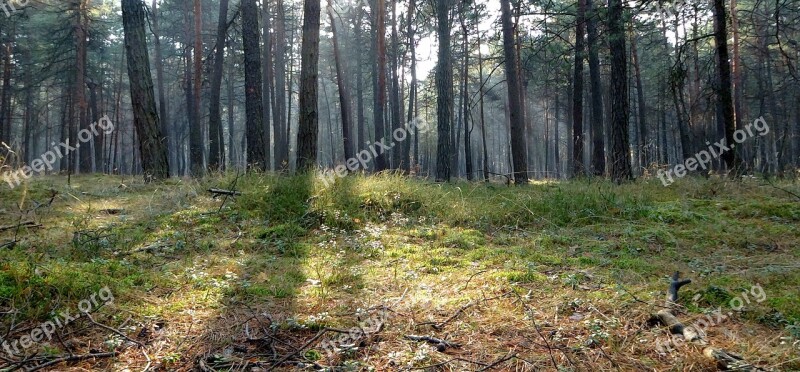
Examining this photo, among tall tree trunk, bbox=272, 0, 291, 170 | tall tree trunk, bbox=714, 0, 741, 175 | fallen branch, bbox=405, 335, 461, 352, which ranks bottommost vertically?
fallen branch, bbox=405, 335, 461, 352

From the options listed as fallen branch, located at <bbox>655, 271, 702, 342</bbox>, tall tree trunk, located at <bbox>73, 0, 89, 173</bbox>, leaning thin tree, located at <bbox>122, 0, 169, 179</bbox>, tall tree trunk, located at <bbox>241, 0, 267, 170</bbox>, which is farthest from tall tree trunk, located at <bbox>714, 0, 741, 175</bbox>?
tall tree trunk, located at <bbox>73, 0, 89, 173</bbox>

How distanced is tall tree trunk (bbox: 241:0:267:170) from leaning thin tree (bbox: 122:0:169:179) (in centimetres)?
194

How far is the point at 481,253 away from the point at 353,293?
5.50 ft

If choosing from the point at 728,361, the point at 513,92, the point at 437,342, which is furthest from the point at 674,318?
the point at 513,92

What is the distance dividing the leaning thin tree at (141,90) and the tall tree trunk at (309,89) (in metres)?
3.36

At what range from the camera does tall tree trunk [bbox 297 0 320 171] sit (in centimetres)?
813

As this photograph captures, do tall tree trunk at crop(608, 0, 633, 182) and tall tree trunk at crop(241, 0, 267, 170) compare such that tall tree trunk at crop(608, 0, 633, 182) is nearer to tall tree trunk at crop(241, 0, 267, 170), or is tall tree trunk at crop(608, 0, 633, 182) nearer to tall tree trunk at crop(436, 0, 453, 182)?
tall tree trunk at crop(436, 0, 453, 182)

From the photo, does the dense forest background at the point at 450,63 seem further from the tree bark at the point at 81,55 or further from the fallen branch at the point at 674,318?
the fallen branch at the point at 674,318

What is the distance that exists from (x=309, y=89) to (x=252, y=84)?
178 centimetres

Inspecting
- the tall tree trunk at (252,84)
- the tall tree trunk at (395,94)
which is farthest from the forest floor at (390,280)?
the tall tree trunk at (395,94)

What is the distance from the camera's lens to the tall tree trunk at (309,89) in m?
8.13

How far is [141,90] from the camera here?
8.85 meters

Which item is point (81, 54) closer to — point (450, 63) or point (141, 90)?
point (141, 90)

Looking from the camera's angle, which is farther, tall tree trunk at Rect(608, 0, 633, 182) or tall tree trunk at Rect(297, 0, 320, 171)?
tall tree trunk at Rect(608, 0, 633, 182)
